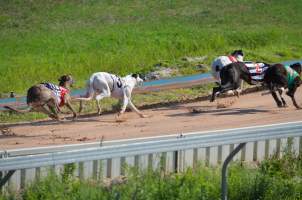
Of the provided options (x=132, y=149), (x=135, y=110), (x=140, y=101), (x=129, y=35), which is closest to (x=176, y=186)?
(x=132, y=149)

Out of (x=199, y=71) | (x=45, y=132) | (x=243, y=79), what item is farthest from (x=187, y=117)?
(x=199, y=71)

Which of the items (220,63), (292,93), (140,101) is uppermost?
(220,63)

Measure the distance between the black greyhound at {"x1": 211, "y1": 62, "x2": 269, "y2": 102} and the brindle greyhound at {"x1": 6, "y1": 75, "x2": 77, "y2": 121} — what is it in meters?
3.23

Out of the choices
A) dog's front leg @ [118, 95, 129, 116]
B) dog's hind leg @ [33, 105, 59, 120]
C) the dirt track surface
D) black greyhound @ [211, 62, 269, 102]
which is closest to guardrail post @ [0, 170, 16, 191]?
the dirt track surface

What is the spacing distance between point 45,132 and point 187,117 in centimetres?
311

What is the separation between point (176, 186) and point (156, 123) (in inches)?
244

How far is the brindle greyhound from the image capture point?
47.8ft

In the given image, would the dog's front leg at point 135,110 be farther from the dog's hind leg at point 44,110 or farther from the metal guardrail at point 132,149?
the metal guardrail at point 132,149

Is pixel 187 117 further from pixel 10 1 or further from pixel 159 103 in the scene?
pixel 10 1

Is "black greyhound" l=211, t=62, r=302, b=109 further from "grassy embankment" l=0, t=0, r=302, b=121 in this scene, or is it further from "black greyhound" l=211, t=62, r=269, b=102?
"grassy embankment" l=0, t=0, r=302, b=121

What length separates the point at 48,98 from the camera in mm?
14727

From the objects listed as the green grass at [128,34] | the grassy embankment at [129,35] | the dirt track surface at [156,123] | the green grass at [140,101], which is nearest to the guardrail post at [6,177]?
the dirt track surface at [156,123]

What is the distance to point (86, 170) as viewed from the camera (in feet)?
32.6

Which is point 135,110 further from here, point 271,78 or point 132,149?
point 132,149
